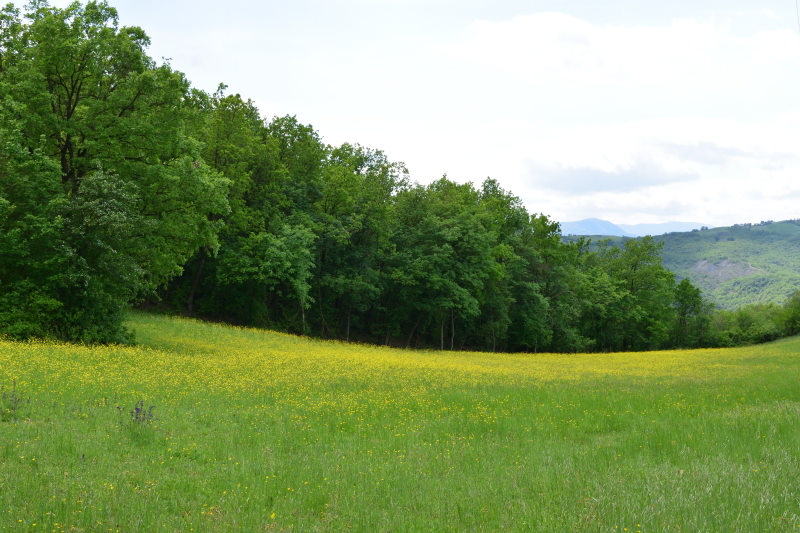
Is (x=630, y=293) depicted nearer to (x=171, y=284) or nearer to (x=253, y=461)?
(x=171, y=284)

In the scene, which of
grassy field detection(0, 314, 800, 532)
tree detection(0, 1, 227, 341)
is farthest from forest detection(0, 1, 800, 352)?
grassy field detection(0, 314, 800, 532)

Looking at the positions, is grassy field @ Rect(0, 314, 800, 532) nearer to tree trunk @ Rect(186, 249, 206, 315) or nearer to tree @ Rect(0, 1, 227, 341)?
tree @ Rect(0, 1, 227, 341)

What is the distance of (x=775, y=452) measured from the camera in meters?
8.97

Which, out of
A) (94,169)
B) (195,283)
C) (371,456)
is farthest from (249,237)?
(371,456)

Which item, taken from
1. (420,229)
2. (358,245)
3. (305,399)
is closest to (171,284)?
(358,245)

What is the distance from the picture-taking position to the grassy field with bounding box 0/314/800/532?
20.3 feet

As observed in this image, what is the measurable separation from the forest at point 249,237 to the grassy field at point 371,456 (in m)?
6.14

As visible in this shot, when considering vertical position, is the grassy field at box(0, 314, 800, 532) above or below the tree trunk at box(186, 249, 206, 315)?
below

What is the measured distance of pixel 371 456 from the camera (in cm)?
923

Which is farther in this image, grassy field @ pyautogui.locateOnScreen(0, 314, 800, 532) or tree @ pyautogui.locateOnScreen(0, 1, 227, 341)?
tree @ pyautogui.locateOnScreen(0, 1, 227, 341)

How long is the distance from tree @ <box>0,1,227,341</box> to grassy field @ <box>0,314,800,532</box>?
5494mm

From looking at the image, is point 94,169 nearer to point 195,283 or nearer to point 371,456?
point 195,283

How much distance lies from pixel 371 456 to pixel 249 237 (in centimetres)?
4011

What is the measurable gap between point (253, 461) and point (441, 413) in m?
6.36
